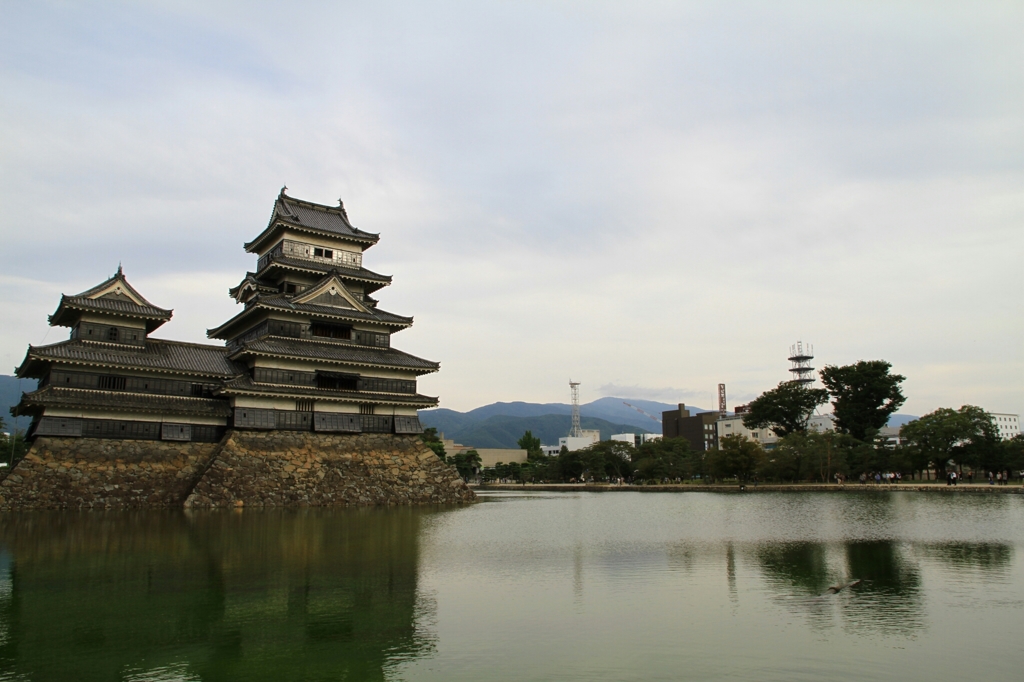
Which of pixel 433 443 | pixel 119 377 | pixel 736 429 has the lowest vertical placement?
pixel 433 443

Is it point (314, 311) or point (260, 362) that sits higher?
point (314, 311)

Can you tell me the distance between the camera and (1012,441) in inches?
2173

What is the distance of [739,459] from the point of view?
62.5m

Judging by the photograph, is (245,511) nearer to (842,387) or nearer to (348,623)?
(348,623)

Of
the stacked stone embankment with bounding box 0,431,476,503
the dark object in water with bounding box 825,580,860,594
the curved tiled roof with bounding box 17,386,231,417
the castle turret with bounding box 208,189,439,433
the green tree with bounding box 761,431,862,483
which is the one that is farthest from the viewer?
the green tree with bounding box 761,431,862,483

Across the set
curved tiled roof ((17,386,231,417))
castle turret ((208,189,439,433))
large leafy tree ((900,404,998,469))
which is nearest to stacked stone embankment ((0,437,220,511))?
curved tiled roof ((17,386,231,417))

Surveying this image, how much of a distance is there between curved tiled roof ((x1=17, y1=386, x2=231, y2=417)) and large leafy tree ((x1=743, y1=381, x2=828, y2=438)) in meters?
59.1

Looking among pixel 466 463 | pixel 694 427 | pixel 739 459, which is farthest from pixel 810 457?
pixel 694 427

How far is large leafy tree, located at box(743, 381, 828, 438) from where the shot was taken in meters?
77.1

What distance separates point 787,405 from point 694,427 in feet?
176

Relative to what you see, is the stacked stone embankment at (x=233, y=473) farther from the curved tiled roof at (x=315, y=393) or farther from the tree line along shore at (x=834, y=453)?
the tree line along shore at (x=834, y=453)

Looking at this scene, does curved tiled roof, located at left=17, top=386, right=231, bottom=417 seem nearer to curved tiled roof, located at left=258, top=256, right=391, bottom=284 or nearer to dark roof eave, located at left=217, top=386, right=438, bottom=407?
dark roof eave, located at left=217, top=386, right=438, bottom=407

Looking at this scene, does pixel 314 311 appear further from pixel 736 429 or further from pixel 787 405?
pixel 736 429

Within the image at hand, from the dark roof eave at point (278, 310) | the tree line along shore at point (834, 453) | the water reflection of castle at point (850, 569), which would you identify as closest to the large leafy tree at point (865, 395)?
the tree line along shore at point (834, 453)
